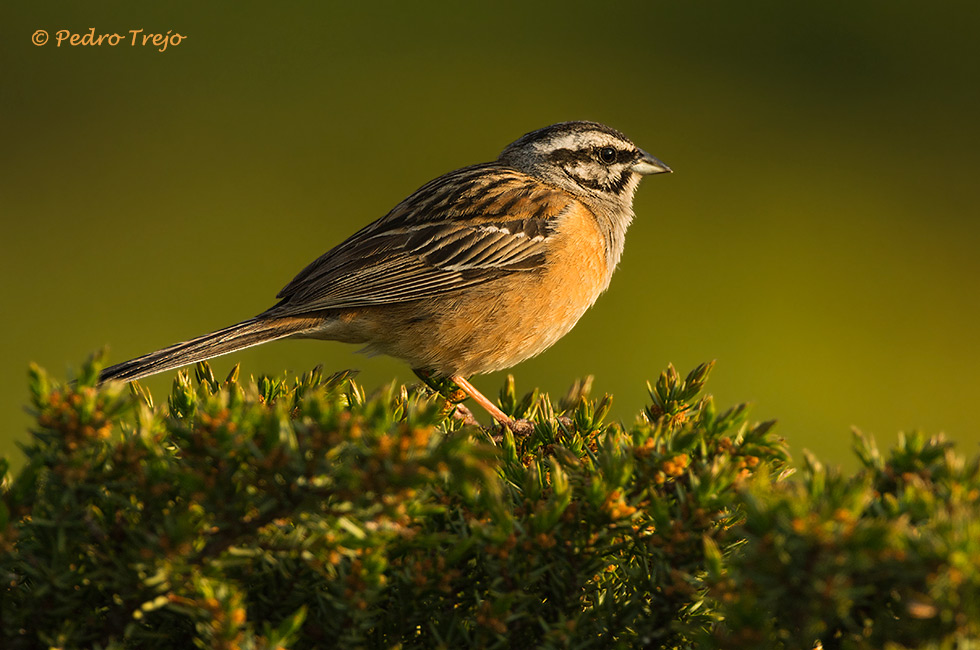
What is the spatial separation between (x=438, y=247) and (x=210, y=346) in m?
1.31

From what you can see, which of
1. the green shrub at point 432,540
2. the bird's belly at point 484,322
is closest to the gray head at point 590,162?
the bird's belly at point 484,322

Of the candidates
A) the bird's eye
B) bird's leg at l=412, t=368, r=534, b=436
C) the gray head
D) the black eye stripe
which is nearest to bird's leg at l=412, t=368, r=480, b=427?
bird's leg at l=412, t=368, r=534, b=436

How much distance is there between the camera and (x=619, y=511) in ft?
6.01

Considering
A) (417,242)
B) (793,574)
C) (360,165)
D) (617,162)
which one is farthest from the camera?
(360,165)

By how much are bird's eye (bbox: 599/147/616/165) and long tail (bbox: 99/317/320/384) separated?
6.50 ft

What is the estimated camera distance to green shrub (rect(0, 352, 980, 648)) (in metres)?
1.43

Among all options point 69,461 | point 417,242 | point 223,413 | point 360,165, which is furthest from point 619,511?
point 360,165

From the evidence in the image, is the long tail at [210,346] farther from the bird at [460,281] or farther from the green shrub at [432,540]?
the green shrub at [432,540]

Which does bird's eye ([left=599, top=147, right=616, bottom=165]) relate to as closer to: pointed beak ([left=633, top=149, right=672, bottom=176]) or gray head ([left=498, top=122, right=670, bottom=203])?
gray head ([left=498, top=122, right=670, bottom=203])

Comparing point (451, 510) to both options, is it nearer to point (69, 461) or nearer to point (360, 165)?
point (69, 461)

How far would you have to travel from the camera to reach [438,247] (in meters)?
4.64

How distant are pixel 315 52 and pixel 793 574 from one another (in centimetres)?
821

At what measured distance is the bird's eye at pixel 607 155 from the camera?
5.25 meters

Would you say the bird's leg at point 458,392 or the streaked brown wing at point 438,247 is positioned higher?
the streaked brown wing at point 438,247
